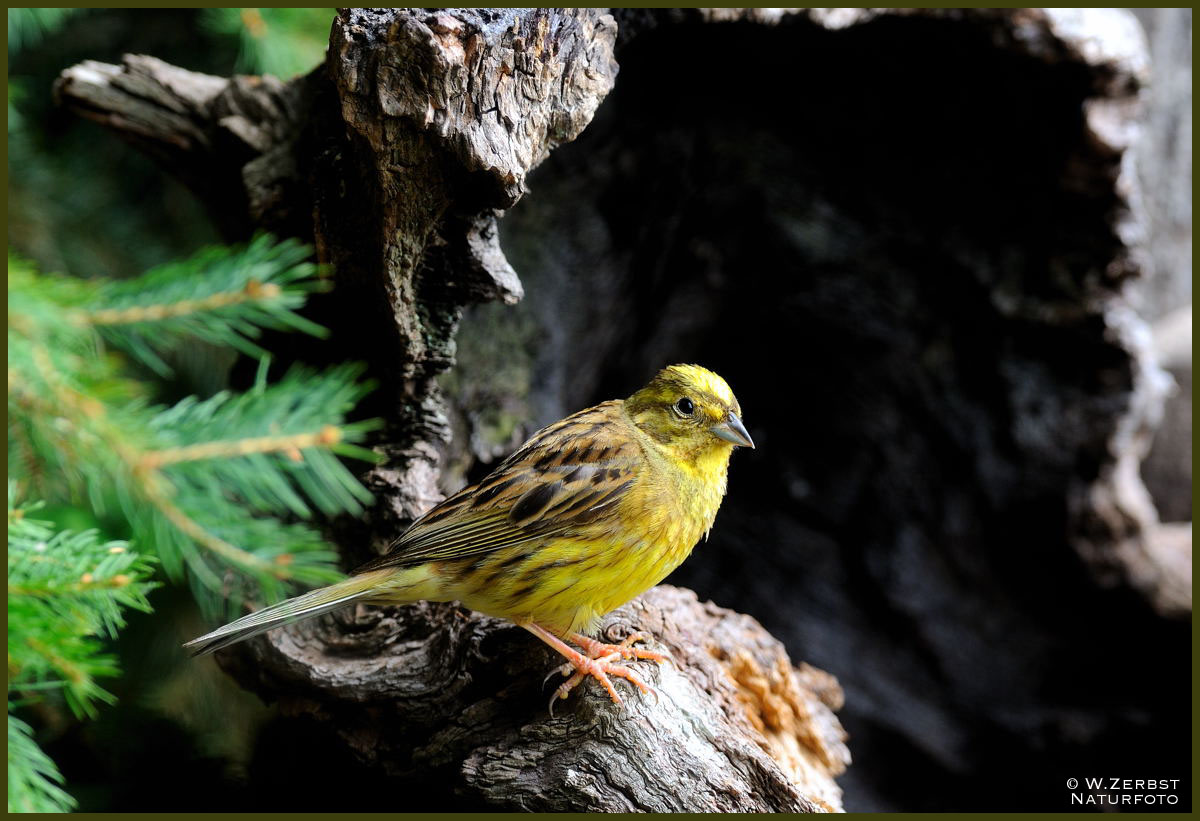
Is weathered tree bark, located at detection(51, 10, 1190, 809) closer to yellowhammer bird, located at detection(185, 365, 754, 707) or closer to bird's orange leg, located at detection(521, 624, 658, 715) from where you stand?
bird's orange leg, located at detection(521, 624, 658, 715)

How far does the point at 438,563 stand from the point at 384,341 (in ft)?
2.41

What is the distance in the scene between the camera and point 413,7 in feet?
9.05

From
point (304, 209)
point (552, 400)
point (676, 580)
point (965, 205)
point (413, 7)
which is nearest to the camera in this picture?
point (413, 7)

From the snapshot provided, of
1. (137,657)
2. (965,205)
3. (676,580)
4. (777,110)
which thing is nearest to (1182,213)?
(965,205)

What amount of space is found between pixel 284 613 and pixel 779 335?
119 inches

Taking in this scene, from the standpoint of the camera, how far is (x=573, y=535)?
3.10 m

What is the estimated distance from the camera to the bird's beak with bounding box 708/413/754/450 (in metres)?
3.25

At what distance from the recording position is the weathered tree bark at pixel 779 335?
2.97 metres

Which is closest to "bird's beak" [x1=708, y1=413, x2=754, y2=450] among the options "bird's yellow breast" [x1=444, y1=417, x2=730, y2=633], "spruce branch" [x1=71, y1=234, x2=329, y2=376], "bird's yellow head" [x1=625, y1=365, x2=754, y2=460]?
"bird's yellow head" [x1=625, y1=365, x2=754, y2=460]

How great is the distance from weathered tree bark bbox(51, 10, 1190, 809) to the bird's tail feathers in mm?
370

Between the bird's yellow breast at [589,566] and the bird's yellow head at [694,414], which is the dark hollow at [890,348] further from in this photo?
the bird's yellow breast at [589,566]

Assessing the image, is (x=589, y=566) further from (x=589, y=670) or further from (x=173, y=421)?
(x=173, y=421)

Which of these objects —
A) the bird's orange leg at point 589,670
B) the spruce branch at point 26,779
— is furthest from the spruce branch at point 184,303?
the bird's orange leg at point 589,670

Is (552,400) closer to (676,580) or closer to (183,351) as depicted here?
(676,580)
